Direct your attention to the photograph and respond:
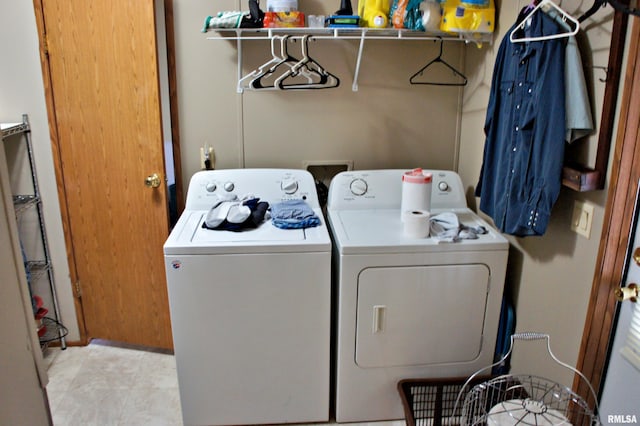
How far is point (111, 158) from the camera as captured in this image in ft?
7.85

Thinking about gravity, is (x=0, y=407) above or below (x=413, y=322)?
above

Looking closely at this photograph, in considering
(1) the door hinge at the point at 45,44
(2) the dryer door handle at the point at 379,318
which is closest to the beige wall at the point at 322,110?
(1) the door hinge at the point at 45,44

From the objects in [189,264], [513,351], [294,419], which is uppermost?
[189,264]

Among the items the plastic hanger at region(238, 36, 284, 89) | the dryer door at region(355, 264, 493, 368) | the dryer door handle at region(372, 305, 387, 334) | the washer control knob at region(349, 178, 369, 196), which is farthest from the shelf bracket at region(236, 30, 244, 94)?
the dryer door handle at region(372, 305, 387, 334)

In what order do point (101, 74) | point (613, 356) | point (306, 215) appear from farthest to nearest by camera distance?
point (101, 74) → point (306, 215) → point (613, 356)

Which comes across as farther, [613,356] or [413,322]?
[413,322]

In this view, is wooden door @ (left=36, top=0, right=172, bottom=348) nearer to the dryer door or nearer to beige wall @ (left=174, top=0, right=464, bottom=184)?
beige wall @ (left=174, top=0, right=464, bottom=184)

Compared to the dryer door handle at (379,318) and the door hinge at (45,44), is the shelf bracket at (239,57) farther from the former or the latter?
the dryer door handle at (379,318)

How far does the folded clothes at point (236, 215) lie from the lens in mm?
2010

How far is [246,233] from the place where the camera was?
1993 millimetres

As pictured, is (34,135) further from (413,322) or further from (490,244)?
(490,244)

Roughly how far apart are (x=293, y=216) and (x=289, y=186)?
0.28 m

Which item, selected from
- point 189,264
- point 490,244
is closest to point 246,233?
point 189,264

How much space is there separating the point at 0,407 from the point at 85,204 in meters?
1.48
